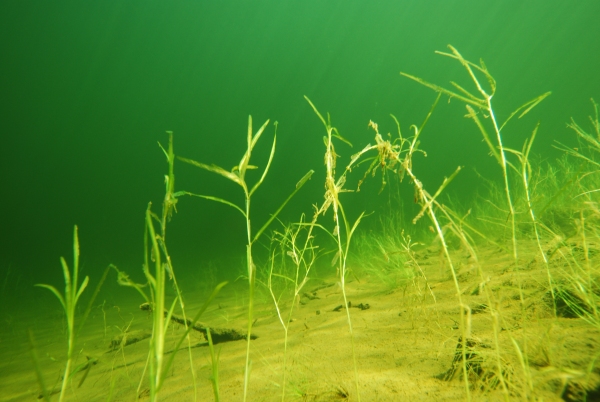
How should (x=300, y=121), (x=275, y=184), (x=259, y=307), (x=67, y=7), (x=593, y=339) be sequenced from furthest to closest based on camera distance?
(x=300, y=121)
(x=275, y=184)
(x=67, y=7)
(x=259, y=307)
(x=593, y=339)

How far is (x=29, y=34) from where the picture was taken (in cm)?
3753

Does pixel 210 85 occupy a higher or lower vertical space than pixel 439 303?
lower

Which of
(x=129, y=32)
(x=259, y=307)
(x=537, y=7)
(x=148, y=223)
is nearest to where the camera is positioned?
(x=148, y=223)

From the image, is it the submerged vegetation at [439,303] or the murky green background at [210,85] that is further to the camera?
the murky green background at [210,85]

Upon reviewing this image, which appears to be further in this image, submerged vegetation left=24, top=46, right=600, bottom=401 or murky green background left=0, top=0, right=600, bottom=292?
murky green background left=0, top=0, right=600, bottom=292

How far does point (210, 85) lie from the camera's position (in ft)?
198

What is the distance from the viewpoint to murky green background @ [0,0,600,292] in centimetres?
4369

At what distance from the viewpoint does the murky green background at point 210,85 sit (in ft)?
143

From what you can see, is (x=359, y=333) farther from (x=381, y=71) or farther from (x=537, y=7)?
(x=381, y=71)

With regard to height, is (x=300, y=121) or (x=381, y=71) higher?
(x=381, y=71)

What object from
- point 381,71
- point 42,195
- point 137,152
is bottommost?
point 42,195

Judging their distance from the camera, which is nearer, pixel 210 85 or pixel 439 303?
pixel 439 303

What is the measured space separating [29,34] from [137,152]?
2910 centimetres

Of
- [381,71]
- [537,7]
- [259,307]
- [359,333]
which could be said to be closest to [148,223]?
[359,333]
